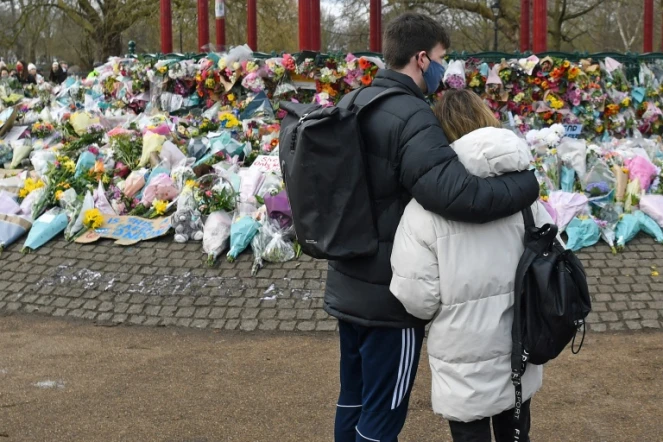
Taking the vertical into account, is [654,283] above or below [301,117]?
below

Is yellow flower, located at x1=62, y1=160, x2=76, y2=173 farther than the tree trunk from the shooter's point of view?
No

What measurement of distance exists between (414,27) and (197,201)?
4.74 m

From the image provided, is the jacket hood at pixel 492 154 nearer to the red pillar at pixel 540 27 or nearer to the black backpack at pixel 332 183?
the black backpack at pixel 332 183

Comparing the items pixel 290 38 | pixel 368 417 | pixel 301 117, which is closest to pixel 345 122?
pixel 301 117

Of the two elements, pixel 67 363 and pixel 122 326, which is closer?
pixel 67 363

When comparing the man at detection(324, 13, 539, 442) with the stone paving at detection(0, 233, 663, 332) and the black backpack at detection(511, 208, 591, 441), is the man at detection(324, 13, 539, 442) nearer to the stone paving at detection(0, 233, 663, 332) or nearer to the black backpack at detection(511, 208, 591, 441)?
the black backpack at detection(511, 208, 591, 441)

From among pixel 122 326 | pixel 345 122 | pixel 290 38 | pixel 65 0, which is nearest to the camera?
pixel 345 122

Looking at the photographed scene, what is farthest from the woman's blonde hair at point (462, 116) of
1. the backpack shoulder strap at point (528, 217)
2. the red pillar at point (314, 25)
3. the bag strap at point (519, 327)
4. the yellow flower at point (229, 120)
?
the red pillar at point (314, 25)

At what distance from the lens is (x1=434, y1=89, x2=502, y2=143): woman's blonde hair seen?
9.05ft

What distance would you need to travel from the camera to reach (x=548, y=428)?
154 inches

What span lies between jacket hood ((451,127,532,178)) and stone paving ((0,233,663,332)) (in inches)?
127

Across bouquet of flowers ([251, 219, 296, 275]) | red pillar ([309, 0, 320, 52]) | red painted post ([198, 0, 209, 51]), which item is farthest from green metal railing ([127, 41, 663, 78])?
red painted post ([198, 0, 209, 51])

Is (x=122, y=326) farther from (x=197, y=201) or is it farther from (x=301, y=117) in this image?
(x=301, y=117)

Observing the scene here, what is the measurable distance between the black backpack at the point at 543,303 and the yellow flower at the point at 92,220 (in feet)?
18.1
